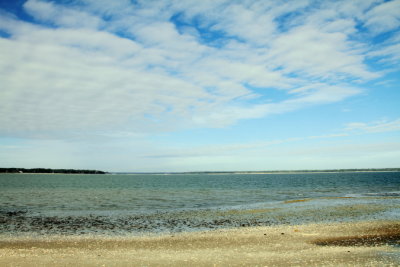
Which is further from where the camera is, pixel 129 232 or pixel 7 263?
pixel 129 232

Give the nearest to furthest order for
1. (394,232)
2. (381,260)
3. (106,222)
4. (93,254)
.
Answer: (381,260) → (93,254) → (394,232) → (106,222)

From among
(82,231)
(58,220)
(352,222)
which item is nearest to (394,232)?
(352,222)

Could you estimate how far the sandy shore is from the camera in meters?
14.7

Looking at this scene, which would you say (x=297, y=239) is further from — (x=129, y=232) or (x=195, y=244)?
(x=129, y=232)

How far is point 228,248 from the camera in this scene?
17734mm

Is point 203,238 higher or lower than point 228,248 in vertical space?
lower

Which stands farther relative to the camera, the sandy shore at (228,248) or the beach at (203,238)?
the beach at (203,238)

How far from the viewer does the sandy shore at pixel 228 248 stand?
1466cm

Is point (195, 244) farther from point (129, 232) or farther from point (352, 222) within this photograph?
point (352, 222)

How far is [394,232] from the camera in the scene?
21.2 meters

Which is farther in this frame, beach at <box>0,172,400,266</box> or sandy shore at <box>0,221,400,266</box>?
beach at <box>0,172,400,266</box>

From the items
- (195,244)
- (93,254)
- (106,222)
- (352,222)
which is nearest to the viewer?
(93,254)

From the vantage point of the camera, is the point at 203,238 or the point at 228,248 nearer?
the point at 228,248

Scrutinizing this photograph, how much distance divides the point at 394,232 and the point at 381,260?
8601 millimetres
